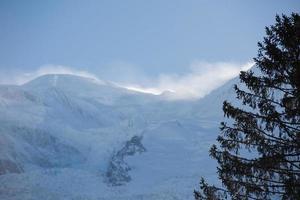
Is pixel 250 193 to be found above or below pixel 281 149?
below

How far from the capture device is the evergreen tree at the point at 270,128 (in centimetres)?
1062

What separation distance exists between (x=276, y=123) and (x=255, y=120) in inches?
22.6

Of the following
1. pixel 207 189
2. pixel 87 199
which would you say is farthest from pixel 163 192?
pixel 207 189

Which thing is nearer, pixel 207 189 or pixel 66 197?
pixel 207 189

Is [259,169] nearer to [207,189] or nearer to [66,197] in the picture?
[207,189]

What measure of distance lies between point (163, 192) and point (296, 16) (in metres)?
181

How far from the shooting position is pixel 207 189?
12180 mm

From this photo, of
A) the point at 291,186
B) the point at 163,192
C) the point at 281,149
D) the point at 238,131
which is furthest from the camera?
the point at 163,192

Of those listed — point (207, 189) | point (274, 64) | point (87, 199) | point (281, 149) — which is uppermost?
point (274, 64)

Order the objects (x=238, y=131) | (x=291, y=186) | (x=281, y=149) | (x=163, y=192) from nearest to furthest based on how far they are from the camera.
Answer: (x=291, y=186) → (x=281, y=149) → (x=238, y=131) → (x=163, y=192)

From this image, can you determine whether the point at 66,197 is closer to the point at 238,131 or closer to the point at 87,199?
the point at 87,199

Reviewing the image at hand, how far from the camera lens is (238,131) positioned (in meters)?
11.6

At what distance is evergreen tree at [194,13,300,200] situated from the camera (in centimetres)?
1062

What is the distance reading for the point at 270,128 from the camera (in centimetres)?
1095
